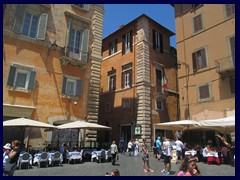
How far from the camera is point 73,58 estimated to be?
13.7m

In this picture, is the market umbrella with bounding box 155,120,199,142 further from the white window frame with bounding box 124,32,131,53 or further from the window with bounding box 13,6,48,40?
the white window frame with bounding box 124,32,131,53

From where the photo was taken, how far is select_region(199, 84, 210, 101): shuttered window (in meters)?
15.7

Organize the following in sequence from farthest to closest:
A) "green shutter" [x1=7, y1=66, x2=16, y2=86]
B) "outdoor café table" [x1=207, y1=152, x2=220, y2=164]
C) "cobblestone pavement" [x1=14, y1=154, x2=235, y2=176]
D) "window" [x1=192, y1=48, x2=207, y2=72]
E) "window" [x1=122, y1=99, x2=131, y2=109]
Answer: "window" [x1=122, y1=99, x2=131, y2=109]
"window" [x1=192, y1=48, x2=207, y2=72]
"green shutter" [x1=7, y1=66, x2=16, y2=86]
"outdoor café table" [x1=207, y1=152, x2=220, y2=164]
"cobblestone pavement" [x1=14, y1=154, x2=235, y2=176]

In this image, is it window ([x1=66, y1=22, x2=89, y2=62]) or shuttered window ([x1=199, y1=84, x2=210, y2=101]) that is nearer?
window ([x1=66, y1=22, x2=89, y2=62])

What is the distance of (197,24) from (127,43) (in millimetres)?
6267

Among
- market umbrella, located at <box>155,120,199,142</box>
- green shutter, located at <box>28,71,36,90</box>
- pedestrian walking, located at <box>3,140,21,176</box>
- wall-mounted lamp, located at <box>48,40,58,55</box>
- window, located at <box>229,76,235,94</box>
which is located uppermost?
wall-mounted lamp, located at <box>48,40,58,55</box>

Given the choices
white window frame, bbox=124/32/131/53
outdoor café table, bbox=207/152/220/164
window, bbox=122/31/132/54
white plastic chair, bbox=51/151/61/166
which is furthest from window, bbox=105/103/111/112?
outdoor café table, bbox=207/152/220/164

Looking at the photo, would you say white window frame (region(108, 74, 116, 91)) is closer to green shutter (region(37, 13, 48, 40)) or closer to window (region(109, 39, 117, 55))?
window (region(109, 39, 117, 55))

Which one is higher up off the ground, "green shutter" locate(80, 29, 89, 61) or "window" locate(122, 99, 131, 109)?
"green shutter" locate(80, 29, 89, 61)

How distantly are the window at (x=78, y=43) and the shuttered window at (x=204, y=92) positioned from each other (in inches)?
340

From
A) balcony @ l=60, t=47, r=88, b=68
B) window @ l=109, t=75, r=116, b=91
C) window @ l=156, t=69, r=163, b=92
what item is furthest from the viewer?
window @ l=109, t=75, r=116, b=91

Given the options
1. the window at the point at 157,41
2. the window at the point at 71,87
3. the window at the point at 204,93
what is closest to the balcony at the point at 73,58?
the window at the point at 71,87

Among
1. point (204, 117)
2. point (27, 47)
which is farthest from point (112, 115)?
point (27, 47)

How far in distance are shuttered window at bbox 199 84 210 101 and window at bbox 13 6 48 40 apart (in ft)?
37.3
